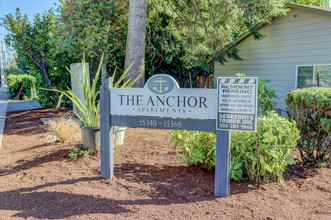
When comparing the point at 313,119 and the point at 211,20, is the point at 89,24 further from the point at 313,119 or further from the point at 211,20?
the point at 313,119

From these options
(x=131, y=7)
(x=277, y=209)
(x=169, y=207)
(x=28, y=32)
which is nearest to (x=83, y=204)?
(x=169, y=207)

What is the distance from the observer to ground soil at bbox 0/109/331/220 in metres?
2.76

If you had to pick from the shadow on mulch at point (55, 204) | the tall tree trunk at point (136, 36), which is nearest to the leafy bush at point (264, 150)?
the shadow on mulch at point (55, 204)

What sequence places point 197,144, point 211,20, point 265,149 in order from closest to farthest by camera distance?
point 265,149, point 197,144, point 211,20

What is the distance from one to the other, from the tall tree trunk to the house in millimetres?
4671

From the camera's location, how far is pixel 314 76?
26.1 feet

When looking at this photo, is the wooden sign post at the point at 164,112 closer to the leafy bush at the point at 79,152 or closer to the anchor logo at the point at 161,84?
the anchor logo at the point at 161,84

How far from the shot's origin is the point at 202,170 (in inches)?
153

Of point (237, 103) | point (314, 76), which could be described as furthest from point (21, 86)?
point (237, 103)

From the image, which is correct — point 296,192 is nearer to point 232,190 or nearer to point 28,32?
point 232,190

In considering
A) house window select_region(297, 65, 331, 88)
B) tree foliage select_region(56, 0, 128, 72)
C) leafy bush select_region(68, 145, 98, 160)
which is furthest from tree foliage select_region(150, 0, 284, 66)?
leafy bush select_region(68, 145, 98, 160)

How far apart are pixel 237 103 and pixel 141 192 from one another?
1.50 m

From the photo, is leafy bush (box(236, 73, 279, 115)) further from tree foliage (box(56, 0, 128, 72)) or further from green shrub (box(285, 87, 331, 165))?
tree foliage (box(56, 0, 128, 72))

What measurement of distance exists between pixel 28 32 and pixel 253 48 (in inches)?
315
